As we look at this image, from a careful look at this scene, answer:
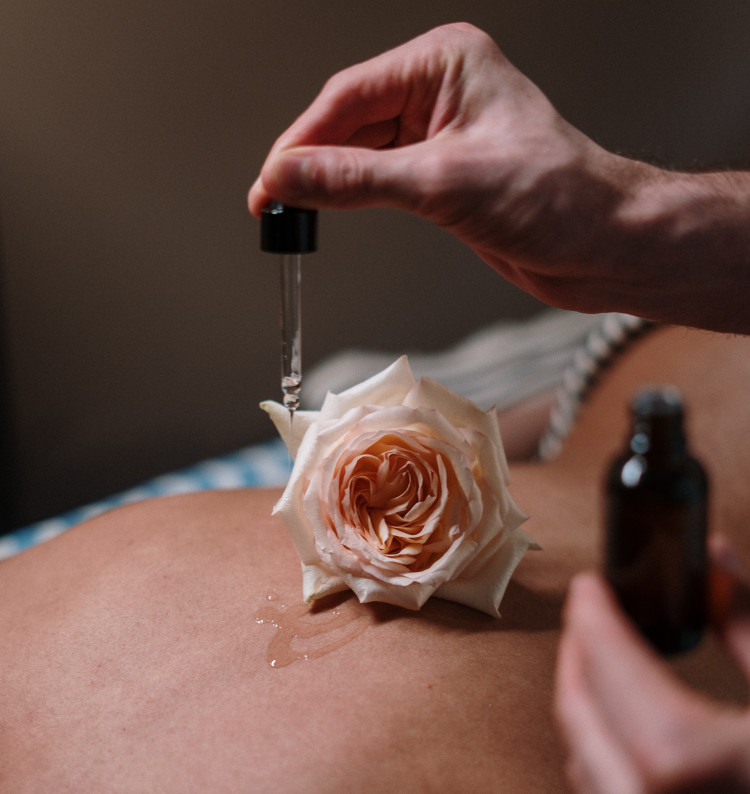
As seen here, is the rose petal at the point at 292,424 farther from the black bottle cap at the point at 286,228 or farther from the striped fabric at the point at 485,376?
the striped fabric at the point at 485,376

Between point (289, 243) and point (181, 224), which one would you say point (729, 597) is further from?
point (181, 224)

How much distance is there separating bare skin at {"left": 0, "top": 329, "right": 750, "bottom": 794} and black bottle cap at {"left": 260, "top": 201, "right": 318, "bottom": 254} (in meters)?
0.32

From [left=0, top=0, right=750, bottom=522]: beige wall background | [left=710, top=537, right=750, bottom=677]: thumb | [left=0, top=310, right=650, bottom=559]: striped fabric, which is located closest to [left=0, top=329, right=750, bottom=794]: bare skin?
[left=710, top=537, right=750, bottom=677]: thumb

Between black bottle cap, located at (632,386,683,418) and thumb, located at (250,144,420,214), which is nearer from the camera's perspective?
black bottle cap, located at (632,386,683,418)

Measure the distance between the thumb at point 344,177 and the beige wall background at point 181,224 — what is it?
0.98 meters

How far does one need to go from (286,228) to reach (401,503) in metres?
0.29

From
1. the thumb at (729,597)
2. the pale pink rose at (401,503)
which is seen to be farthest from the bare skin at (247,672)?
the thumb at (729,597)

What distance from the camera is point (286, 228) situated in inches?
29.8

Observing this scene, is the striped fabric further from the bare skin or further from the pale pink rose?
the pale pink rose

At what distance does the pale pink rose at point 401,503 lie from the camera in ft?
2.22

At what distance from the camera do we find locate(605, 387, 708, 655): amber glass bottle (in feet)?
1.37

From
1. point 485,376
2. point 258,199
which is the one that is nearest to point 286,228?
point 258,199

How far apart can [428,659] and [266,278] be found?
1278 mm

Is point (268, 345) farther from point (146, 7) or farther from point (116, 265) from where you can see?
point (146, 7)
